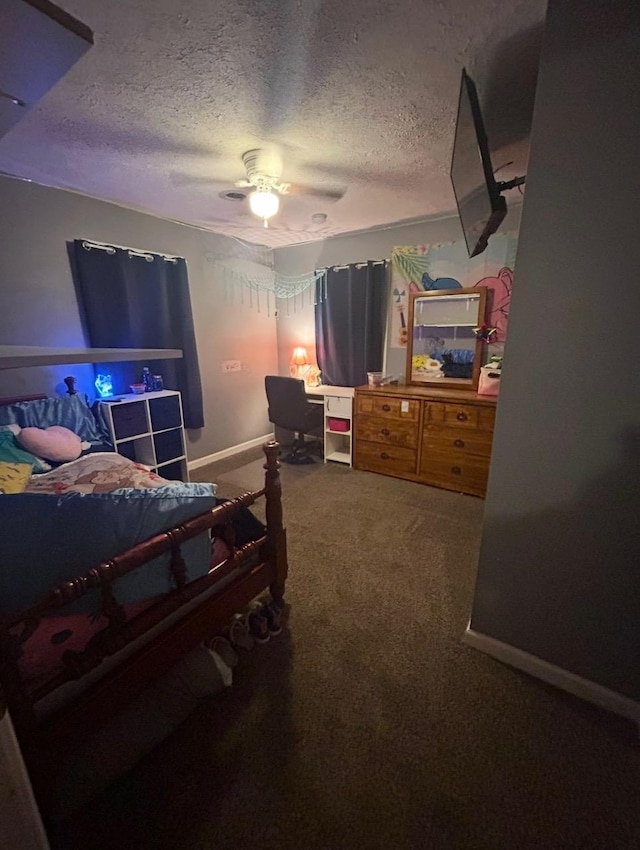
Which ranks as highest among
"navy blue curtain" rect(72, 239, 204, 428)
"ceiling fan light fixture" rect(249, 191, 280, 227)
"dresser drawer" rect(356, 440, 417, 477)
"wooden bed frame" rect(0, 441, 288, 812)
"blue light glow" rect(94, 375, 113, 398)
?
"ceiling fan light fixture" rect(249, 191, 280, 227)

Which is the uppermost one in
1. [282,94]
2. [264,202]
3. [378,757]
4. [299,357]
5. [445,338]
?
[282,94]

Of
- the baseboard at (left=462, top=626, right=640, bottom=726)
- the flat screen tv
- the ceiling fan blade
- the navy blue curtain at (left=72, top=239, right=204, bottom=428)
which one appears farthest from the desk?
the baseboard at (left=462, top=626, right=640, bottom=726)

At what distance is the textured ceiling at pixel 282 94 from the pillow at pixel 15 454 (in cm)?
160

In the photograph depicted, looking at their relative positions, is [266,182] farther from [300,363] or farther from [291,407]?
[300,363]

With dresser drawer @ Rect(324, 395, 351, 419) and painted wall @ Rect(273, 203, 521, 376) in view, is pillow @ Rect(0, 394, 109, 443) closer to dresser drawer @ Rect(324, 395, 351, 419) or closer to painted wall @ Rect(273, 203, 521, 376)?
dresser drawer @ Rect(324, 395, 351, 419)

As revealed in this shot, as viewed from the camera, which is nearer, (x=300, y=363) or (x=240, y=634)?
(x=240, y=634)

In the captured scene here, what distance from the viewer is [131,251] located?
2928 mm

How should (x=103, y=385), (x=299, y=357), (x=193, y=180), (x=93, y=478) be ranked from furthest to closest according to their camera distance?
(x=299, y=357), (x=103, y=385), (x=193, y=180), (x=93, y=478)

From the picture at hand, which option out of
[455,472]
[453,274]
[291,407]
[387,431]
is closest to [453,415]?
[455,472]

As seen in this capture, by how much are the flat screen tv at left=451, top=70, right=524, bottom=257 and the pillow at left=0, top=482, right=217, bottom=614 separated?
5.27 feet

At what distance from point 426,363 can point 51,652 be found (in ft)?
10.6

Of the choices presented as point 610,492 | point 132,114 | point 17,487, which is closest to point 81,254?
point 132,114

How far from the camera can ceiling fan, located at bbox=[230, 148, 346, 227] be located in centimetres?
197

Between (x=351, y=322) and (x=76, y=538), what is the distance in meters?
3.25
